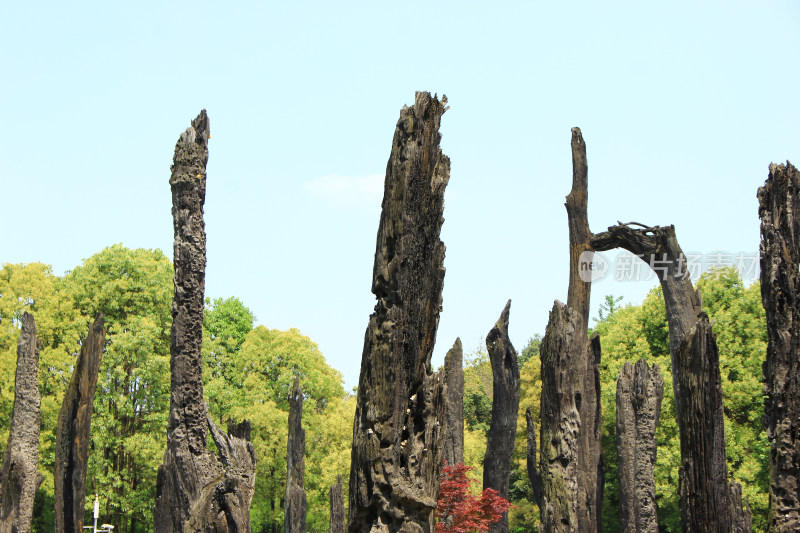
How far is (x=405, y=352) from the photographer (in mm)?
9336

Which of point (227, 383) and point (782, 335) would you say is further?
point (227, 383)

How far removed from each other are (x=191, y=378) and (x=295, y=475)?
14.6 meters

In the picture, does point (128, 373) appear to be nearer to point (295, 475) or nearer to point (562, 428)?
point (295, 475)

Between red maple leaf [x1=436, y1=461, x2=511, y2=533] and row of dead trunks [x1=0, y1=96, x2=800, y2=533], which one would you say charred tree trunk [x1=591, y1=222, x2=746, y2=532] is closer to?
row of dead trunks [x1=0, y1=96, x2=800, y2=533]

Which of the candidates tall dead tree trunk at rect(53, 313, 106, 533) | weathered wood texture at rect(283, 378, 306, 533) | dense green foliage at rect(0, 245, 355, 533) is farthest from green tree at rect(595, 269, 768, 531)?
tall dead tree trunk at rect(53, 313, 106, 533)

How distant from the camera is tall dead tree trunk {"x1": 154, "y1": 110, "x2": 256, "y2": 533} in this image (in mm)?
13344

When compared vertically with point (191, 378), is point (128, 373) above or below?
above

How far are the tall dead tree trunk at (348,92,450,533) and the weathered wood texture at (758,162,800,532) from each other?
5524 millimetres

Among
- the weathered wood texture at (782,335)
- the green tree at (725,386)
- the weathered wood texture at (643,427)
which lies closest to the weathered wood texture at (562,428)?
the weathered wood texture at (782,335)

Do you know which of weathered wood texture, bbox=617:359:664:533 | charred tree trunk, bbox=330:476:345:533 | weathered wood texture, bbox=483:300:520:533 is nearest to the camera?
weathered wood texture, bbox=617:359:664:533

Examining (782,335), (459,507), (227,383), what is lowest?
(459,507)

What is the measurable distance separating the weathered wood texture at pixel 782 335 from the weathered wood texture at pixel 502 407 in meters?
9.90

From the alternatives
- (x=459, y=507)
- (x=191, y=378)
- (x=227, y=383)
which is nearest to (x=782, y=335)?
(x=459, y=507)

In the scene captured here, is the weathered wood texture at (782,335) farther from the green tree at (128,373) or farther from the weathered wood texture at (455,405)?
the green tree at (128,373)
